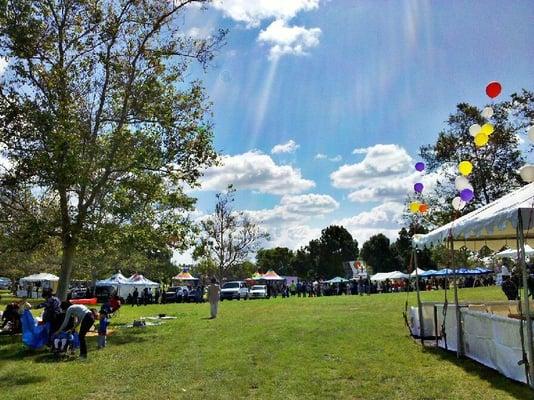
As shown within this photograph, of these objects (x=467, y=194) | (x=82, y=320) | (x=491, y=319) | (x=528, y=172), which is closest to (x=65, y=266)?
(x=82, y=320)

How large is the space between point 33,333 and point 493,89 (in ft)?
36.9

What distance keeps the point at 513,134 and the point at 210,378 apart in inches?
898

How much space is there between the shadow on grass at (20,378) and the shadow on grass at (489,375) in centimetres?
736

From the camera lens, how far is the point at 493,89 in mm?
8523

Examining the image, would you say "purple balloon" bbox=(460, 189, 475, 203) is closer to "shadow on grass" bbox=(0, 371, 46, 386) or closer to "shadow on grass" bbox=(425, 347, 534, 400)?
"shadow on grass" bbox=(425, 347, 534, 400)

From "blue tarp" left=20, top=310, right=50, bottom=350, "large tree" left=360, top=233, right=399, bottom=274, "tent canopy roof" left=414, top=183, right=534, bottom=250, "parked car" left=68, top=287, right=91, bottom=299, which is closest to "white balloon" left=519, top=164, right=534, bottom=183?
"tent canopy roof" left=414, top=183, right=534, bottom=250

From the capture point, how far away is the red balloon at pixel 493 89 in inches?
334

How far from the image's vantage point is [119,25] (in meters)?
17.5

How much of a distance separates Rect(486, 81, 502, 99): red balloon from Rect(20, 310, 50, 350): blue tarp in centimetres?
1071

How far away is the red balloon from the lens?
848cm

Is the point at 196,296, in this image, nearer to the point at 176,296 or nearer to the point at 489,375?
the point at 176,296

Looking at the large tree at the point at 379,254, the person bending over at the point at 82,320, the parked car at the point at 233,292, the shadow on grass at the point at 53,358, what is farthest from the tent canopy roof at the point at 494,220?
the large tree at the point at 379,254

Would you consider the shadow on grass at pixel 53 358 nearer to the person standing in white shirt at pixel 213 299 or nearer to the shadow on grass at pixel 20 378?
the shadow on grass at pixel 20 378

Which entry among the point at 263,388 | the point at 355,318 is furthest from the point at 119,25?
the point at 263,388
